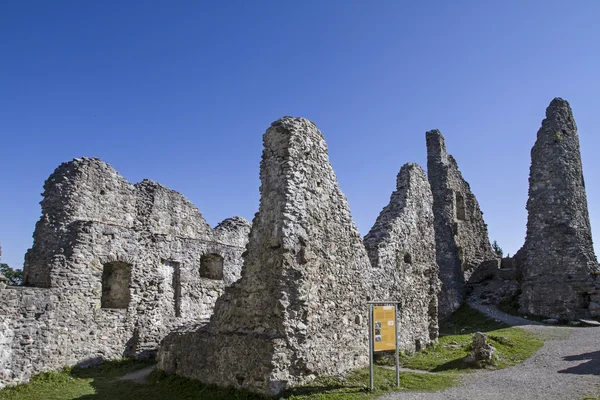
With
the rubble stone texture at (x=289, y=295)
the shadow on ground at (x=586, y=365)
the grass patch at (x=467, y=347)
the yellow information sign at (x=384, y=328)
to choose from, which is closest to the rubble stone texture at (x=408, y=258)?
the grass patch at (x=467, y=347)

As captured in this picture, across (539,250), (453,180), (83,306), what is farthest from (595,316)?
(83,306)

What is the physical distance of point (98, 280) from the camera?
13.8 m

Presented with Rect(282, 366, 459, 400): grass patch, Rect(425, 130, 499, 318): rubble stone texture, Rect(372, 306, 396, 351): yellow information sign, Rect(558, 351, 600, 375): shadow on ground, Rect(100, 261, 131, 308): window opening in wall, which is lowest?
Rect(282, 366, 459, 400): grass patch

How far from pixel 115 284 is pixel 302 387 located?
28.5 feet

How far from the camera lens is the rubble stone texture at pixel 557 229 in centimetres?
1906

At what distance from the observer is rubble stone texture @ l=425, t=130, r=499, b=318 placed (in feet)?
76.1

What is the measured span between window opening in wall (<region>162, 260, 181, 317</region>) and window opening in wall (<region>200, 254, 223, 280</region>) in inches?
72.3

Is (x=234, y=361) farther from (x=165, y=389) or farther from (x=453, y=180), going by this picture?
(x=453, y=180)

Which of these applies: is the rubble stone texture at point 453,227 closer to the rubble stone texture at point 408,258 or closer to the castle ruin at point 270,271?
the castle ruin at point 270,271

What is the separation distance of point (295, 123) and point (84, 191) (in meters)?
9.06

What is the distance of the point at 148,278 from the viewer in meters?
15.2

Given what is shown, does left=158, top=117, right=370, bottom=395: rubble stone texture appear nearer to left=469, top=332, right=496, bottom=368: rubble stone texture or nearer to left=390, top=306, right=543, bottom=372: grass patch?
left=390, top=306, right=543, bottom=372: grass patch

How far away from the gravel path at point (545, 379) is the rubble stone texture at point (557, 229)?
5007 millimetres

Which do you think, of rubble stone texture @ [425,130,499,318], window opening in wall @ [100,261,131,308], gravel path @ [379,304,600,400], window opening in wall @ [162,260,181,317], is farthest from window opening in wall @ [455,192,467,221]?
window opening in wall @ [100,261,131,308]
